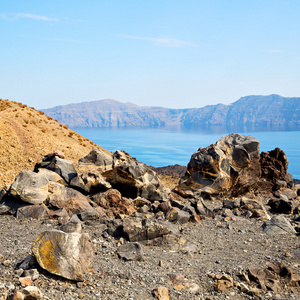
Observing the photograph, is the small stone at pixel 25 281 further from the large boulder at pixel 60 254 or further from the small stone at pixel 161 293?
the small stone at pixel 161 293

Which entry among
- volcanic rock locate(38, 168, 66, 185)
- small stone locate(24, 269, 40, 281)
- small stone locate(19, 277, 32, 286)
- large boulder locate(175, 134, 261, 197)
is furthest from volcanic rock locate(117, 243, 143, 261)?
large boulder locate(175, 134, 261, 197)

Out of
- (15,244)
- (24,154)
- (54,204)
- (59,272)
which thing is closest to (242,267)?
(59,272)

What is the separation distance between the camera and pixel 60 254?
9766 mm

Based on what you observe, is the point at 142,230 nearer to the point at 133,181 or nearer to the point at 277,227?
the point at 277,227

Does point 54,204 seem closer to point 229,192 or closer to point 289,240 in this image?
point 289,240

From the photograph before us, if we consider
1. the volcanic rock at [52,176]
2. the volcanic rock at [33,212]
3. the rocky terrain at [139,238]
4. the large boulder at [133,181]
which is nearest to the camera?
the rocky terrain at [139,238]

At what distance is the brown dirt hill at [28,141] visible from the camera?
33250 millimetres

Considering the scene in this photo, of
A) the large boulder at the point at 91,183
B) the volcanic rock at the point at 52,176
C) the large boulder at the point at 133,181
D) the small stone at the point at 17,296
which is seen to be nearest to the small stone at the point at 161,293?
the small stone at the point at 17,296

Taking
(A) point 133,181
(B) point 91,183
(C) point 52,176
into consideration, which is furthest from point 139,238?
(C) point 52,176

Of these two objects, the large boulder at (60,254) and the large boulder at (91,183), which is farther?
the large boulder at (91,183)

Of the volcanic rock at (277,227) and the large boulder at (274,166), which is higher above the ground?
the large boulder at (274,166)

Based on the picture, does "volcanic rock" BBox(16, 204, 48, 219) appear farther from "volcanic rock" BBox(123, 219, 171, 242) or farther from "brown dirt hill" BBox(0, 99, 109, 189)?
"brown dirt hill" BBox(0, 99, 109, 189)

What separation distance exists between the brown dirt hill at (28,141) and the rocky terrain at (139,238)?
856cm

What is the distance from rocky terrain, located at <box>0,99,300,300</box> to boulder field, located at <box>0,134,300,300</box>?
0.04 metres
